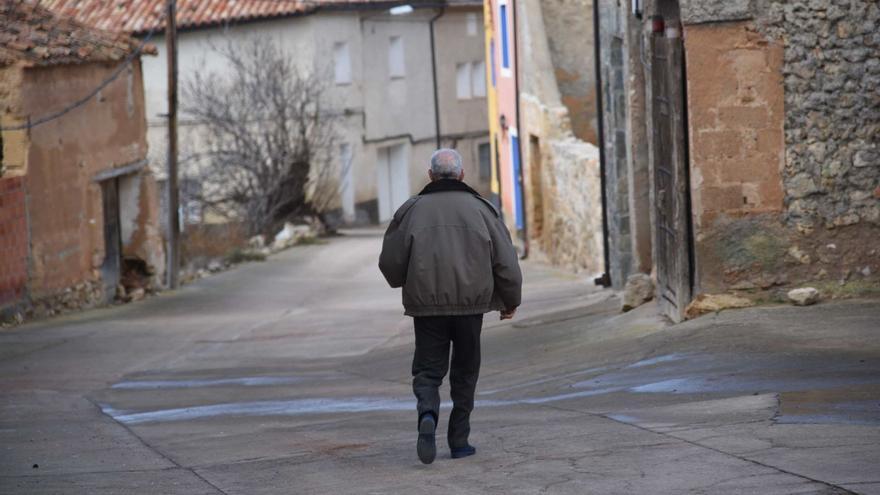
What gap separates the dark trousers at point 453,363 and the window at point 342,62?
112ft

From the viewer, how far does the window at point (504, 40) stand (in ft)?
95.4

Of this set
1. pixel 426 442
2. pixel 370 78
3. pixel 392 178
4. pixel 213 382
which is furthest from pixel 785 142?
pixel 392 178

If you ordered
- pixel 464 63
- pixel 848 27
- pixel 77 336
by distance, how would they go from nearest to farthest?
pixel 848 27 → pixel 77 336 → pixel 464 63

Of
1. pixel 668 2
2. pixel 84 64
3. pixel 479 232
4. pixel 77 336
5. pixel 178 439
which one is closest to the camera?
pixel 479 232

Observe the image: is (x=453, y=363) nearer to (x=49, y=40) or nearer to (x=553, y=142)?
(x=49, y=40)

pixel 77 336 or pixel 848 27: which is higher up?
pixel 848 27

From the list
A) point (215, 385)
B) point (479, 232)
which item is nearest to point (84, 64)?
point (215, 385)

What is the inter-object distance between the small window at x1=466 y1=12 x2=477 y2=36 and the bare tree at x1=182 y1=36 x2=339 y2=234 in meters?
9.35

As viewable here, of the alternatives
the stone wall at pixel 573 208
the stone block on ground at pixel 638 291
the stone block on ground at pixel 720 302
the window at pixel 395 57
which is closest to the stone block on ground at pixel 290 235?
the window at pixel 395 57

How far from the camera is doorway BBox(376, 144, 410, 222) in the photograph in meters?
43.7

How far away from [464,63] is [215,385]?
35848 millimetres

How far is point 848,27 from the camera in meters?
10.6

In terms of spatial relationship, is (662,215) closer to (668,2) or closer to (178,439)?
(668,2)

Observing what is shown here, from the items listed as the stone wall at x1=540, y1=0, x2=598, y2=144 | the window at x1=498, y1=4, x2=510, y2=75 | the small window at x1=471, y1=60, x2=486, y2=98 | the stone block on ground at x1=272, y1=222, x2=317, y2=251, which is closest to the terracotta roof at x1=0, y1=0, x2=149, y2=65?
the stone wall at x1=540, y1=0, x2=598, y2=144
